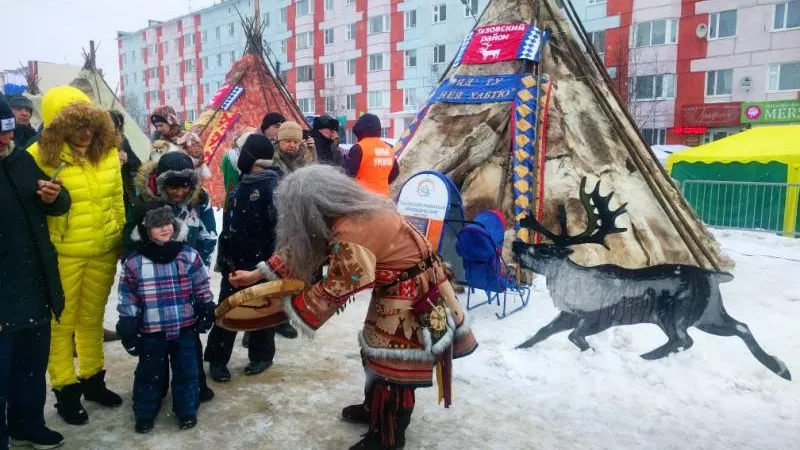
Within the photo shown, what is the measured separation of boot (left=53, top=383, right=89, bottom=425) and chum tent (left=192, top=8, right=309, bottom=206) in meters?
8.68

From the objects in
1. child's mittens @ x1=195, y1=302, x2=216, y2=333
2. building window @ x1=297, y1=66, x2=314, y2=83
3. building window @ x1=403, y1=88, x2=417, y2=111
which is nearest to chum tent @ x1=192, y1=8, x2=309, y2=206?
child's mittens @ x1=195, y1=302, x2=216, y2=333

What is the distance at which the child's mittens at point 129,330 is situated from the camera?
3.10 metres

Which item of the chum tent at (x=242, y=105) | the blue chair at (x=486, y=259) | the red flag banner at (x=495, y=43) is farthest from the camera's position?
the chum tent at (x=242, y=105)

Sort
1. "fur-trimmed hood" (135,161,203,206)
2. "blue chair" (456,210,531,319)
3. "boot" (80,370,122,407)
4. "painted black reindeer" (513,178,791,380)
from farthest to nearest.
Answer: "blue chair" (456,210,531,319), "painted black reindeer" (513,178,791,380), "boot" (80,370,122,407), "fur-trimmed hood" (135,161,203,206)

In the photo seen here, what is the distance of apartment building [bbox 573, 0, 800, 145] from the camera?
856 inches

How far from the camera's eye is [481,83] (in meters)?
7.19

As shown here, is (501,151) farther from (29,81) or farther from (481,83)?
(29,81)

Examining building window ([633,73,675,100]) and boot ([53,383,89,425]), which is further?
building window ([633,73,675,100])

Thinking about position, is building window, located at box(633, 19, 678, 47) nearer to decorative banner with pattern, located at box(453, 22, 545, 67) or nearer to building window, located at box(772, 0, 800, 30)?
building window, located at box(772, 0, 800, 30)

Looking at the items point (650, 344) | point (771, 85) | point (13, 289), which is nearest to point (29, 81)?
point (13, 289)

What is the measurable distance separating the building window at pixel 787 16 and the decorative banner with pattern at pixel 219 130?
68.6ft

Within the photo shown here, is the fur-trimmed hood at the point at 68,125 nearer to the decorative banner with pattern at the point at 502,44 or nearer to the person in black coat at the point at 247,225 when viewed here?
the person in black coat at the point at 247,225

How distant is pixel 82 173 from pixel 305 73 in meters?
36.0

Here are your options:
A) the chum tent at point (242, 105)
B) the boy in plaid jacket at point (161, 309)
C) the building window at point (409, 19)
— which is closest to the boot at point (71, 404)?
the boy in plaid jacket at point (161, 309)
